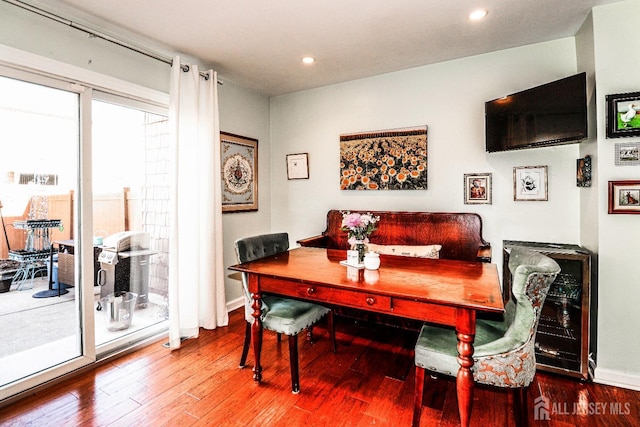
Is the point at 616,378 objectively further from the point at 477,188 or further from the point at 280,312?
the point at 280,312

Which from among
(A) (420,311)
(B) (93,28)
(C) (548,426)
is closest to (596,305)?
(C) (548,426)

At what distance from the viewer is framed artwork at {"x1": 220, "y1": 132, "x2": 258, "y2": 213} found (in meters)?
3.60

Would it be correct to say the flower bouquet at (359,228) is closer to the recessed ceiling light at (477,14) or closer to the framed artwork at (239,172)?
the recessed ceiling light at (477,14)

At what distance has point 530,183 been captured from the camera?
2852 mm

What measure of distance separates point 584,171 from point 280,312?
2511mm

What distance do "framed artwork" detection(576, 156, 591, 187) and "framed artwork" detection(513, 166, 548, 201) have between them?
240 mm

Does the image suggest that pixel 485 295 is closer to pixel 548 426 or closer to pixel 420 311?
pixel 420 311

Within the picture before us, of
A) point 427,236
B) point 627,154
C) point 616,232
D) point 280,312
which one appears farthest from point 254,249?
point 627,154

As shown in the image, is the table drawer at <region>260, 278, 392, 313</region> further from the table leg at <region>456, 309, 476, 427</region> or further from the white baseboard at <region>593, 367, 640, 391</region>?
the white baseboard at <region>593, 367, 640, 391</region>

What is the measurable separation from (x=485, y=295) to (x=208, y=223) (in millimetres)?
2479

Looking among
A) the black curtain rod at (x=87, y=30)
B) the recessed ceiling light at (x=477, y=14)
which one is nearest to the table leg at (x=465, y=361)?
the recessed ceiling light at (x=477, y=14)

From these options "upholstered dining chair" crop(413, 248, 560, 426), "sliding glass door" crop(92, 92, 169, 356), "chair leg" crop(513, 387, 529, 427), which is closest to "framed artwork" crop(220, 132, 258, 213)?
"sliding glass door" crop(92, 92, 169, 356)

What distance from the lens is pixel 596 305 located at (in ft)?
7.53

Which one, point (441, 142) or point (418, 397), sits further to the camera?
point (441, 142)
